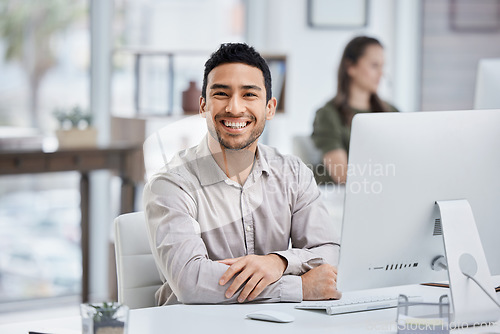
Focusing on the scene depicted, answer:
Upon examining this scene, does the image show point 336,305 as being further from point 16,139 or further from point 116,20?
point 116,20

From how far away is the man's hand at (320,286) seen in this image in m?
1.58

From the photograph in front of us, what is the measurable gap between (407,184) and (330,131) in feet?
6.41

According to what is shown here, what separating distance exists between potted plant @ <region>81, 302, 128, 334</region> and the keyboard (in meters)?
0.45

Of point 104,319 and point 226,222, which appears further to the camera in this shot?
point 226,222

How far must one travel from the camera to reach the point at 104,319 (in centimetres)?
118

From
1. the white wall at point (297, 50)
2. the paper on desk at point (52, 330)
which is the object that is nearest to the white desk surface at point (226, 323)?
the paper on desk at point (52, 330)

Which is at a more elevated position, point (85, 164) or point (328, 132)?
point (328, 132)

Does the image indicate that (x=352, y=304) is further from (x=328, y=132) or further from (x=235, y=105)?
(x=328, y=132)

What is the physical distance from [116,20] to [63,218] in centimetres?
109

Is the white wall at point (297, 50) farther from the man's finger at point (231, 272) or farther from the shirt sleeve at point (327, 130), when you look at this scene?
the man's finger at point (231, 272)

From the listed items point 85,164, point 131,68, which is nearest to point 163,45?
point 131,68

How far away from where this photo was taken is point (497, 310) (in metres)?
1.39

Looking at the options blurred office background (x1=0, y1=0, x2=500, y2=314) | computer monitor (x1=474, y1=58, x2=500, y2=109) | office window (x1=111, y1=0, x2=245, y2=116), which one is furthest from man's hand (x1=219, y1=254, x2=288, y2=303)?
office window (x1=111, y1=0, x2=245, y2=116)

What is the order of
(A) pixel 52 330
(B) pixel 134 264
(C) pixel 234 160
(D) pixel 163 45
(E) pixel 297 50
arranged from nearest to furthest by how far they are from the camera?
(A) pixel 52 330 → (B) pixel 134 264 → (C) pixel 234 160 → (D) pixel 163 45 → (E) pixel 297 50
